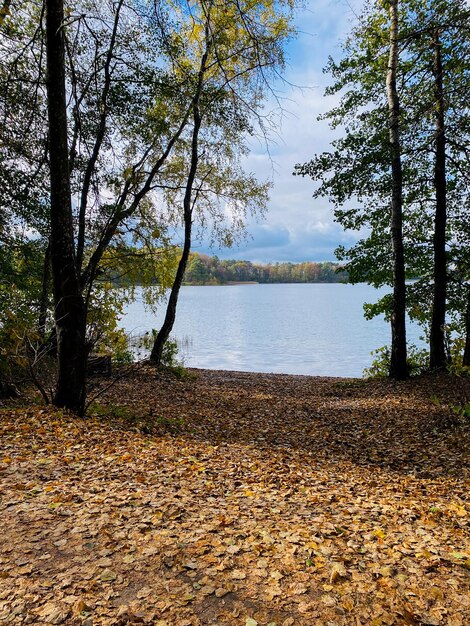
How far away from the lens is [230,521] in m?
3.60

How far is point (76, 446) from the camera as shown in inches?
209

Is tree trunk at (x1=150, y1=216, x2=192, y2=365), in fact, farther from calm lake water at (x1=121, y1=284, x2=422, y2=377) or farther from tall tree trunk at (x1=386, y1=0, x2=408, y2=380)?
tall tree trunk at (x1=386, y1=0, x2=408, y2=380)

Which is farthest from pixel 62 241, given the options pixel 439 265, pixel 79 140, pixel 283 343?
pixel 283 343

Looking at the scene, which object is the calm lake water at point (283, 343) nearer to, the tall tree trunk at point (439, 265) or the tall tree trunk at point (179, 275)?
the tall tree trunk at point (179, 275)

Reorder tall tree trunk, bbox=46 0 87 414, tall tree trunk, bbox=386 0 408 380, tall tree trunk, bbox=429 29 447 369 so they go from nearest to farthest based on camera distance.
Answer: tall tree trunk, bbox=46 0 87 414 < tall tree trunk, bbox=386 0 408 380 < tall tree trunk, bbox=429 29 447 369

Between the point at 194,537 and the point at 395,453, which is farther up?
the point at 194,537

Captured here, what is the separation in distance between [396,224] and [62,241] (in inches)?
327

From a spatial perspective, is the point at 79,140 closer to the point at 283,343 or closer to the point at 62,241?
the point at 62,241

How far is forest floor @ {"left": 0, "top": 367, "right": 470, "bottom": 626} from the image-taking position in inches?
98.7

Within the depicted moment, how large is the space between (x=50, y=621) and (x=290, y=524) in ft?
6.60

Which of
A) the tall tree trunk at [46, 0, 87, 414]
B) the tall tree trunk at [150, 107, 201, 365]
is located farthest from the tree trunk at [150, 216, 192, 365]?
the tall tree trunk at [46, 0, 87, 414]

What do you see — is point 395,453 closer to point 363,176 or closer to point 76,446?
point 76,446

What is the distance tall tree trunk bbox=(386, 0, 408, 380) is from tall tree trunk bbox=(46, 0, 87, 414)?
711 cm

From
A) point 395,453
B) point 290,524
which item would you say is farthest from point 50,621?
point 395,453
